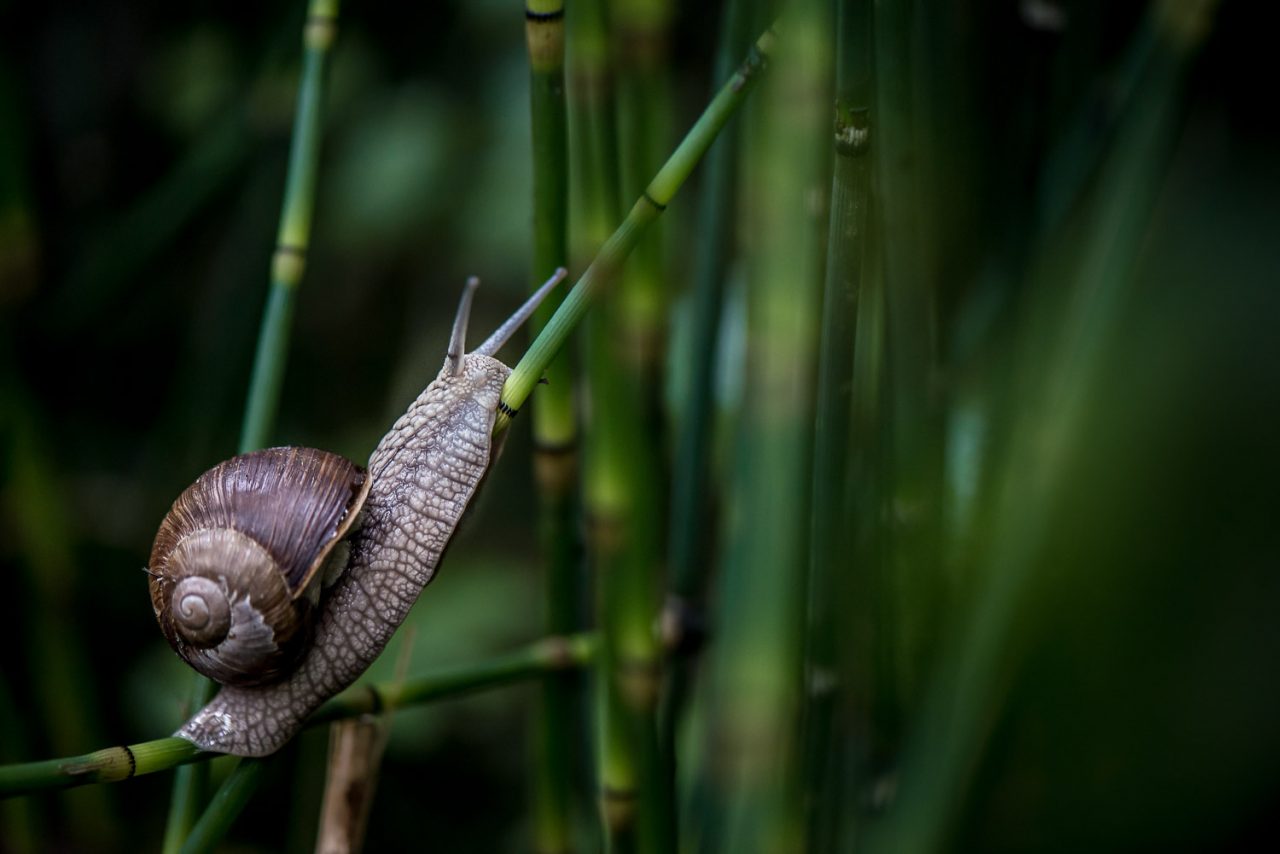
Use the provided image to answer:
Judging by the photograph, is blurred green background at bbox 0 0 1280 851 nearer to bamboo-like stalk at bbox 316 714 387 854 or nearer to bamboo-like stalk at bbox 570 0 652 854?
bamboo-like stalk at bbox 570 0 652 854

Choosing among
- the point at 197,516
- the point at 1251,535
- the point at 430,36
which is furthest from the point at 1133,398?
the point at 430,36

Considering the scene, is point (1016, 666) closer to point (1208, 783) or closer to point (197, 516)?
point (1208, 783)

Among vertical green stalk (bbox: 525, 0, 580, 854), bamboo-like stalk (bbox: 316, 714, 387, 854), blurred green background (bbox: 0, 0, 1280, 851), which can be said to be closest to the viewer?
blurred green background (bbox: 0, 0, 1280, 851)

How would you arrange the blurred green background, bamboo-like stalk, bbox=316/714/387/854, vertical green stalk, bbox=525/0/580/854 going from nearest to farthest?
the blurred green background, vertical green stalk, bbox=525/0/580/854, bamboo-like stalk, bbox=316/714/387/854

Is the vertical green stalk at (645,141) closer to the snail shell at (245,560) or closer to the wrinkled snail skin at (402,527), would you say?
the wrinkled snail skin at (402,527)

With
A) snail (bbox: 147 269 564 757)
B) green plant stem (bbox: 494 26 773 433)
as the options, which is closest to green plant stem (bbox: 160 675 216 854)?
snail (bbox: 147 269 564 757)

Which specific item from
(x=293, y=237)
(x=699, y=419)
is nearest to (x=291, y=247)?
(x=293, y=237)
